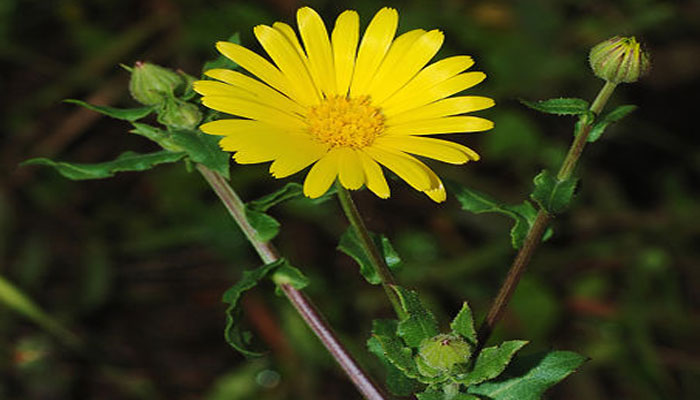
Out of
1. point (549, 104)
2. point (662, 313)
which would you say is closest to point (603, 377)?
point (662, 313)

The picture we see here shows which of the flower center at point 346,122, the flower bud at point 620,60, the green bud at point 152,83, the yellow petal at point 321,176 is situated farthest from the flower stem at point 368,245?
the flower bud at point 620,60

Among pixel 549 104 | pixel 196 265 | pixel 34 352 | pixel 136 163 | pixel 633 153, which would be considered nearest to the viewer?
pixel 549 104

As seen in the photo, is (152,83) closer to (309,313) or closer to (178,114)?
(178,114)

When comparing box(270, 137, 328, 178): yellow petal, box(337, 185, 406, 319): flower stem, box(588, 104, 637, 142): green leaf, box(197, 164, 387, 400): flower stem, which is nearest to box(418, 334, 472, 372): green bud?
box(337, 185, 406, 319): flower stem

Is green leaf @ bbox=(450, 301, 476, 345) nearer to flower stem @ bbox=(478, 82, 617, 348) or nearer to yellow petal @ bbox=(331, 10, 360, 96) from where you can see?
flower stem @ bbox=(478, 82, 617, 348)

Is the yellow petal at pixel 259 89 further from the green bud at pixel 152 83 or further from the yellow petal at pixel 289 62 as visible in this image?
the green bud at pixel 152 83

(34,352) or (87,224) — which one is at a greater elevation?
(87,224)

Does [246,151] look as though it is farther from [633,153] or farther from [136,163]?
[633,153]

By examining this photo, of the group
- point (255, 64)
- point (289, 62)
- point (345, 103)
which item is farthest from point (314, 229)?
point (255, 64)
